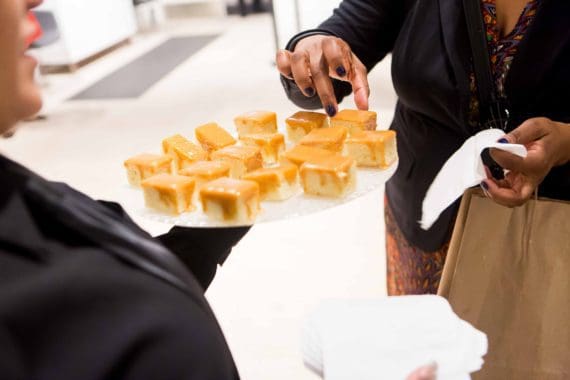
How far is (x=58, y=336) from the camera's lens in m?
0.54

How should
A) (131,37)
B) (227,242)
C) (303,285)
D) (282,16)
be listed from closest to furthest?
(227,242), (303,285), (282,16), (131,37)

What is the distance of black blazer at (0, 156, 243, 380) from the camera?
526 millimetres

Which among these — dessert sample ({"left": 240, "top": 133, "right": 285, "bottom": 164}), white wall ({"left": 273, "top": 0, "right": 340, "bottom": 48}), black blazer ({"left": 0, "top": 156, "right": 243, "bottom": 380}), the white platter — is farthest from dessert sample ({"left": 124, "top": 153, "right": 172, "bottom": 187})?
white wall ({"left": 273, "top": 0, "right": 340, "bottom": 48})

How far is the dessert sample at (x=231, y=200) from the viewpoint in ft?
3.43

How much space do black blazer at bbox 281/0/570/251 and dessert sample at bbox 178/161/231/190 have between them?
266 millimetres

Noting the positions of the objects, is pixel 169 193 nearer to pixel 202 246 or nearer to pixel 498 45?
pixel 202 246

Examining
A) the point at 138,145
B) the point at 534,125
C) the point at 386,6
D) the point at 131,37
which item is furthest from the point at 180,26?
the point at 534,125

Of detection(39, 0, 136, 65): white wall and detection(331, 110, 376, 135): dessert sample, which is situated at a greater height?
detection(331, 110, 376, 135): dessert sample

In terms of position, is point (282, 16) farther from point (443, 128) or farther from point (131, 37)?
point (443, 128)

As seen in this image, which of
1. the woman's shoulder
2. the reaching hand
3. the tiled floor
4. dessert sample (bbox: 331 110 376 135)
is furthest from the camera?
the tiled floor

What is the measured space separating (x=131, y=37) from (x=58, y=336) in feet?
24.8

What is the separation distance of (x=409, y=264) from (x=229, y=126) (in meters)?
2.86

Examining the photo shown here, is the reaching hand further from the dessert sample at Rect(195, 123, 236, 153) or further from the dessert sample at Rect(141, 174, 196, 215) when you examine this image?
the dessert sample at Rect(141, 174, 196, 215)

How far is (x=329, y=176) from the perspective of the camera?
1.13 meters
